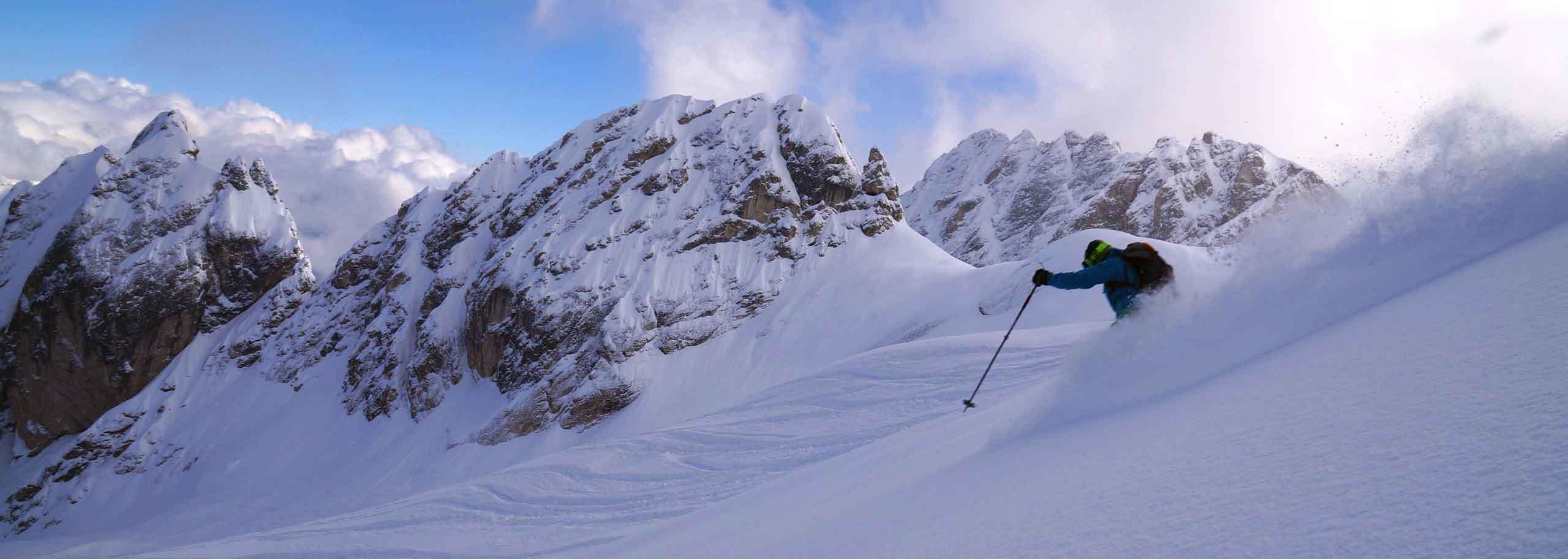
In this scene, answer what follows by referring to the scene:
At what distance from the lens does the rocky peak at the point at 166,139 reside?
300 feet

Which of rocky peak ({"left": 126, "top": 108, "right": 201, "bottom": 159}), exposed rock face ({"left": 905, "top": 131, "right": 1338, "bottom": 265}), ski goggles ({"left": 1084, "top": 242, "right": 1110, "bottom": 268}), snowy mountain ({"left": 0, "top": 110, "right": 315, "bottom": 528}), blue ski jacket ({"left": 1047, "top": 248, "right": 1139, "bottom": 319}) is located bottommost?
blue ski jacket ({"left": 1047, "top": 248, "right": 1139, "bottom": 319})

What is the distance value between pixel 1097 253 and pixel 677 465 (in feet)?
22.0

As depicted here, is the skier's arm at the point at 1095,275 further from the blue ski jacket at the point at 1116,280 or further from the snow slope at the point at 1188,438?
the snow slope at the point at 1188,438

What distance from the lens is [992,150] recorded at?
156125 mm

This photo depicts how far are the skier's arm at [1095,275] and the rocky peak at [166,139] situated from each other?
384 feet

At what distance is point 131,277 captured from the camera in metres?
85.4

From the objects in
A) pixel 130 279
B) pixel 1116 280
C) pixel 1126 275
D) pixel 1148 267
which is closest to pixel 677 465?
pixel 1116 280

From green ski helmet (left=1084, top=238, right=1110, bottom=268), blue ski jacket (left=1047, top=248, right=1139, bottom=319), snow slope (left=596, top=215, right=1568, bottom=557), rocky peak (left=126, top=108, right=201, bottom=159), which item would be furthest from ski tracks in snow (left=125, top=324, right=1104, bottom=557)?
rocky peak (left=126, top=108, right=201, bottom=159)

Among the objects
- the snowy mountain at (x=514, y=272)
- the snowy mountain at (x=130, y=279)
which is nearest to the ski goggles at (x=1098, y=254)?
the snowy mountain at (x=514, y=272)

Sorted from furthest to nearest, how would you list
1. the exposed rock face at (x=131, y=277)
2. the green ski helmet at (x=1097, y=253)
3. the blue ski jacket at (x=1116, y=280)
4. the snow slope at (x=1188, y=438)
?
the exposed rock face at (x=131, y=277) < the green ski helmet at (x=1097, y=253) < the blue ski jacket at (x=1116, y=280) < the snow slope at (x=1188, y=438)

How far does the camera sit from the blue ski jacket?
699 cm

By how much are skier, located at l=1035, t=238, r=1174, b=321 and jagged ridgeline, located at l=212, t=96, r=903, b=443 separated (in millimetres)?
47669

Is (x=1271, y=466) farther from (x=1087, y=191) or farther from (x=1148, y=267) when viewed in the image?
(x=1087, y=191)

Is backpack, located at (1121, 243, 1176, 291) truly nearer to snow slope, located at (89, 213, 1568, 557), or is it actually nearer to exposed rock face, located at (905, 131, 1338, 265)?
snow slope, located at (89, 213, 1568, 557)
